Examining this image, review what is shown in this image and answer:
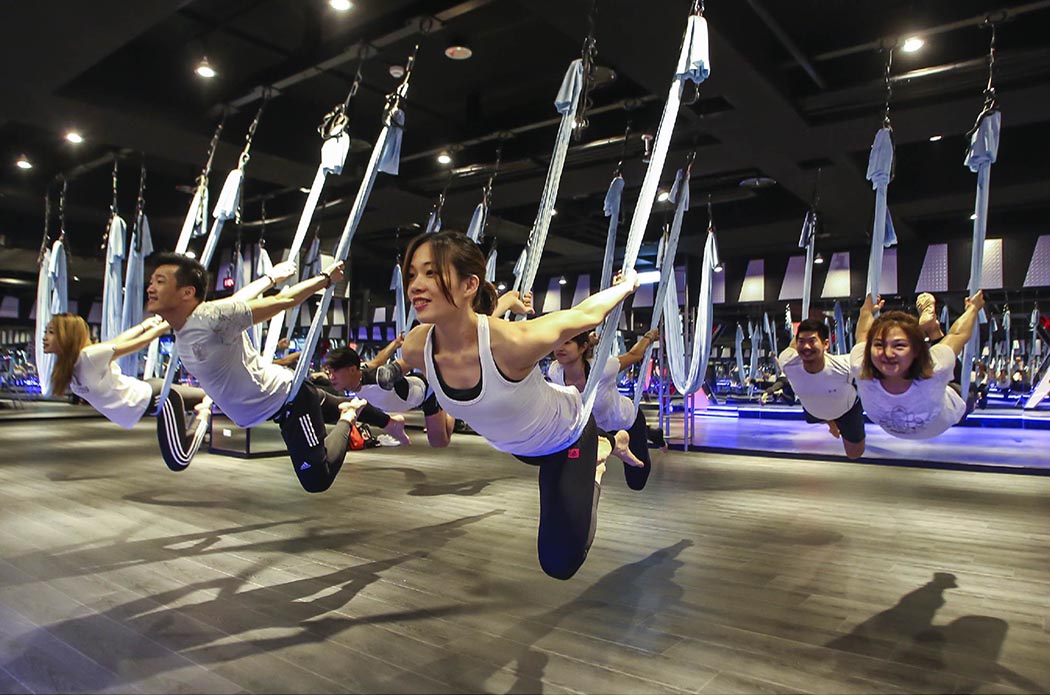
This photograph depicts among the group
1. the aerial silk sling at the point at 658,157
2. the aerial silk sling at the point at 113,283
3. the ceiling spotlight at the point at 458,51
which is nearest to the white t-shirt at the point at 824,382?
the aerial silk sling at the point at 658,157

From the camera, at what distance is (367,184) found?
3066mm

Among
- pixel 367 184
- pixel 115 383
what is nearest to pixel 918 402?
pixel 367 184

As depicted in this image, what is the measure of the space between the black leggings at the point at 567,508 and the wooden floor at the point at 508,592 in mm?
357

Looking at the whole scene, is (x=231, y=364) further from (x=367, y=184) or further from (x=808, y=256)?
(x=808, y=256)

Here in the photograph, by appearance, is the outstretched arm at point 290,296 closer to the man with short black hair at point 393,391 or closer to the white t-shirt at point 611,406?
the man with short black hair at point 393,391

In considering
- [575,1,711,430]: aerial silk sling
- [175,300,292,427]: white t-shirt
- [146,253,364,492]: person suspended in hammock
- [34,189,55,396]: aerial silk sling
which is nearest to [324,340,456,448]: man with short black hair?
[146,253,364,492]: person suspended in hammock

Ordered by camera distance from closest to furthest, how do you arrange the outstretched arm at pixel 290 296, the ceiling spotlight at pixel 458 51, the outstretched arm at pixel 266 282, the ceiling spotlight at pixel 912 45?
the outstretched arm at pixel 290 296 < the outstretched arm at pixel 266 282 < the ceiling spotlight at pixel 912 45 < the ceiling spotlight at pixel 458 51

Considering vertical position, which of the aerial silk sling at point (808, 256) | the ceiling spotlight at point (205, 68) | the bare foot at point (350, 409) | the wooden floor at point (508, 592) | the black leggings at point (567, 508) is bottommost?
the wooden floor at point (508, 592)

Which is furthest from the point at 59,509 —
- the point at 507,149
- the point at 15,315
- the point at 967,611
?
the point at 15,315

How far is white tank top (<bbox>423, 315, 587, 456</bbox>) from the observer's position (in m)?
1.97

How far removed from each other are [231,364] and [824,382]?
10.3 feet

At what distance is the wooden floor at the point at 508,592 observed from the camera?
223cm

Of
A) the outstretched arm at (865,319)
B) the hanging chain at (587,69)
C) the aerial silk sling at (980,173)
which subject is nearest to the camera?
the hanging chain at (587,69)

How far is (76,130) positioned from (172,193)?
125 inches
